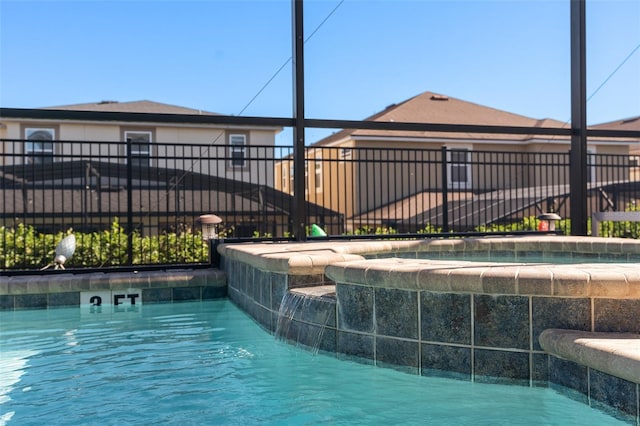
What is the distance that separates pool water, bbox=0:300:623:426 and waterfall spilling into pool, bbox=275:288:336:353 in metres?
0.09

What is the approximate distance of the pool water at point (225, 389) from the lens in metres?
2.75

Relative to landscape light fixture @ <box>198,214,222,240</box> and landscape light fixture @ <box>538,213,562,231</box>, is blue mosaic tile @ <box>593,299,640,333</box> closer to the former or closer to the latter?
landscape light fixture @ <box>198,214,222,240</box>

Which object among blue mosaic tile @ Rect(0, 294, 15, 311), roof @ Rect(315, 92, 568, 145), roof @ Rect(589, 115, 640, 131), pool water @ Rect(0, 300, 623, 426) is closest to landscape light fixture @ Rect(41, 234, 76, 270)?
blue mosaic tile @ Rect(0, 294, 15, 311)

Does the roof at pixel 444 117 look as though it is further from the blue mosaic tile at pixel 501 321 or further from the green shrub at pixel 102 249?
the blue mosaic tile at pixel 501 321

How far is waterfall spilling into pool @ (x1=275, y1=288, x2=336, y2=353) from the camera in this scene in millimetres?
3820

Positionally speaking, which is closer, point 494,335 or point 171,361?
point 494,335

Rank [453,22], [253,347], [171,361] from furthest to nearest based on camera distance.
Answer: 1. [453,22]
2. [253,347]
3. [171,361]

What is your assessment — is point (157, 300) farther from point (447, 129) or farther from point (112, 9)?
point (112, 9)

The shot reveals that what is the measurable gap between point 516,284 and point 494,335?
311 mm

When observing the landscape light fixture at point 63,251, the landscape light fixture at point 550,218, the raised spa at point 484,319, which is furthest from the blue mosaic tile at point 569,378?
the landscape light fixture at point 550,218

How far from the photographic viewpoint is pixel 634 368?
220cm

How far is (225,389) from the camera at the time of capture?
3.28 meters

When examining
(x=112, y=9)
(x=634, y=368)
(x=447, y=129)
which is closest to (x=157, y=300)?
(x=447, y=129)

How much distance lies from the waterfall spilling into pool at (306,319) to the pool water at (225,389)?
0.09 meters
